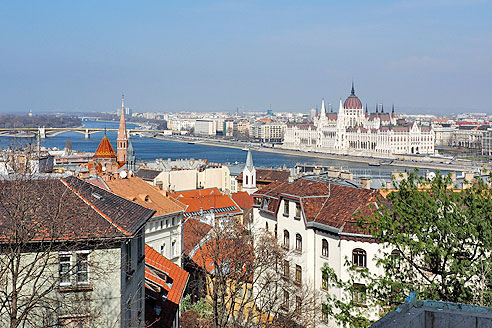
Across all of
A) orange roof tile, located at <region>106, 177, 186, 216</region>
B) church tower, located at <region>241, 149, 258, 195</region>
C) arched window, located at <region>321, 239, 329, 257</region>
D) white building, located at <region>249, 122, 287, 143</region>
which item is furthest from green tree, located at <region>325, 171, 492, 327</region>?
white building, located at <region>249, 122, 287, 143</region>

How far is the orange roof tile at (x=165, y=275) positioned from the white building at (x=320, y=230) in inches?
86.6

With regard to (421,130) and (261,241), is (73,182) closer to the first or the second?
(261,241)

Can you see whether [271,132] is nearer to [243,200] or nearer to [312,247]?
[243,200]

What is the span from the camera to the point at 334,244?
13.1m

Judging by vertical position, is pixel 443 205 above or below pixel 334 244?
above

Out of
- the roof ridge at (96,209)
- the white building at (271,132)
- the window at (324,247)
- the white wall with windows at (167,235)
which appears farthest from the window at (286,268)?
the white building at (271,132)

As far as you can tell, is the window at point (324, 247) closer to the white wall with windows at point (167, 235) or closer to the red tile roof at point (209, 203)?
the white wall with windows at point (167, 235)

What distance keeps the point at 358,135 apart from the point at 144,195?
119 metres

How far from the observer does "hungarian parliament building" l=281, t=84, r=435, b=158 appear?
124 metres

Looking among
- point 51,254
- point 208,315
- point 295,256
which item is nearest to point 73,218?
point 51,254

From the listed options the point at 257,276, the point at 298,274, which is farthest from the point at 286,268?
the point at 257,276

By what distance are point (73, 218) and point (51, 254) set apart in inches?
19.1

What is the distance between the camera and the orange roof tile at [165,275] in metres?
11.0

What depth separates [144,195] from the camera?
673 inches
